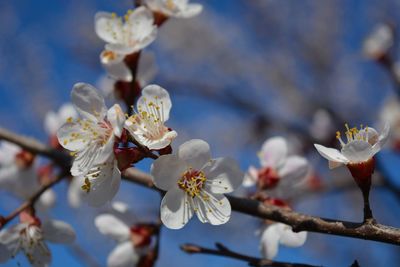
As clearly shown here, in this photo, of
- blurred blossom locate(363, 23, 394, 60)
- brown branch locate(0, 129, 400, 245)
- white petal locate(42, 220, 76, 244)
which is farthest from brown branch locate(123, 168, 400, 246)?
blurred blossom locate(363, 23, 394, 60)

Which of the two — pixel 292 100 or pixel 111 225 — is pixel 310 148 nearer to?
pixel 111 225

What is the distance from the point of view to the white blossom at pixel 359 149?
107cm

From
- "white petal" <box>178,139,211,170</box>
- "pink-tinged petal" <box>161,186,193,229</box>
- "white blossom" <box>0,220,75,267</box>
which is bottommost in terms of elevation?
"white blossom" <box>0,220,75,267</box>

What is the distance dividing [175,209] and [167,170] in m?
0.11

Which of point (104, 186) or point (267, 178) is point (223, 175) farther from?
point (267, 178)

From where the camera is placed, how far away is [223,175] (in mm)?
1212

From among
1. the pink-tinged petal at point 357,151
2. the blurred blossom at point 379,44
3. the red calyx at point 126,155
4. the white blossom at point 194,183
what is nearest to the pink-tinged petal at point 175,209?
the white blossom at point 194,183

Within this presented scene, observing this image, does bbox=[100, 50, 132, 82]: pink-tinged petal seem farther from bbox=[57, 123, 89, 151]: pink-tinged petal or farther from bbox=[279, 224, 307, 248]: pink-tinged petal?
bbox=[279, 224, 307, 248]: pink-tinged petal

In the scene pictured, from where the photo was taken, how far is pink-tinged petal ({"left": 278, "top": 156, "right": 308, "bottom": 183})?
1626mm

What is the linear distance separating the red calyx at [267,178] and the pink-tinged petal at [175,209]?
0.43 meters

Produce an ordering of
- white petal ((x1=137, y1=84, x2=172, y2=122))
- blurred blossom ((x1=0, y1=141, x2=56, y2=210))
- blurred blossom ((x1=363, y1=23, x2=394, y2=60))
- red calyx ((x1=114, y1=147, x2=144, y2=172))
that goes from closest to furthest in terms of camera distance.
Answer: red calyx ((x1=114, y1=147, x2=144, y2=172))
white petal ((x1=137, y1=84, x2=172, y2=122))
blurred blossom ((x1=0, y1=141, x2=56, y2=210))
blurred blossom ((x1=363, y1=23, x2=394, y2=60))

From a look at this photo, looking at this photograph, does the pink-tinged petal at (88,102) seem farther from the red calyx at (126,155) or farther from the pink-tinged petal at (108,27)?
the pink-tinged petal at (108,27)

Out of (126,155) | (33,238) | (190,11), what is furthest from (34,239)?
(190,11)

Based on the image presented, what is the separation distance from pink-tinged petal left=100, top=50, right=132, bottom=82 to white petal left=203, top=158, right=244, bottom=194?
0.53 metres
